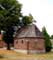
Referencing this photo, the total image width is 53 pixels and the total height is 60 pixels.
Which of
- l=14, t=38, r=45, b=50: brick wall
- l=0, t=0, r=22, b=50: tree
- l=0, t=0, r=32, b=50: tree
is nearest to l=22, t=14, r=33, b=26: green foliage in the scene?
l=0, t=0, r=32, b=50: tree

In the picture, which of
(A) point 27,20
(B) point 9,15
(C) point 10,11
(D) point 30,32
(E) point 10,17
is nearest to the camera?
(D) point 30,32

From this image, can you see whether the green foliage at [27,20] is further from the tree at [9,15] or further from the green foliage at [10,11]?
the green foliage at [10,11]

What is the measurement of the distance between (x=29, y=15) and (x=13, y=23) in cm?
739

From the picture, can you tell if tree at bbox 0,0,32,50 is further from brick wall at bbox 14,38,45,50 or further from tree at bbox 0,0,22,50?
brick wall at bbox 14,38,45,50

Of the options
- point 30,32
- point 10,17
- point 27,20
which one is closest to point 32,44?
point 30,32

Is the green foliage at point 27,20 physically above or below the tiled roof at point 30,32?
above

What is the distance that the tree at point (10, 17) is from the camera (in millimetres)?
65250

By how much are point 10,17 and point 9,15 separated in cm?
75

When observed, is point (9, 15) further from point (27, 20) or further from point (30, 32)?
point (30, 32)

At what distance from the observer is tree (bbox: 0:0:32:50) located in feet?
214

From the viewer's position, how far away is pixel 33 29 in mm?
64062

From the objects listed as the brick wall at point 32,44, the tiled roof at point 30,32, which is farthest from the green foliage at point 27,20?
the brick wall at point 32,44

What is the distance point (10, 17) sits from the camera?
66.2 meters

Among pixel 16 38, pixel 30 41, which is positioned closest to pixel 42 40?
pixel 30 41
